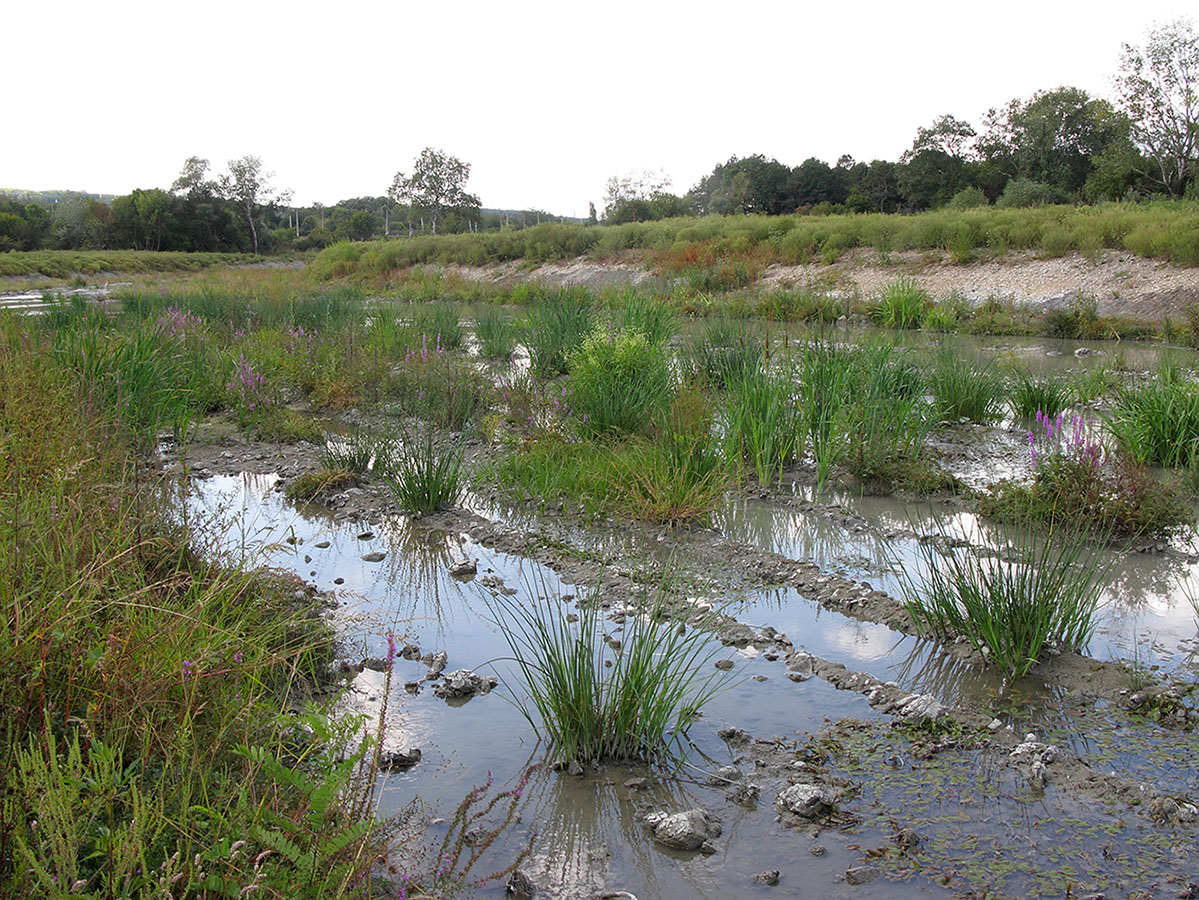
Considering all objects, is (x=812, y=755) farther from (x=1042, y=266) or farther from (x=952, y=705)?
(x=1042, y=266)

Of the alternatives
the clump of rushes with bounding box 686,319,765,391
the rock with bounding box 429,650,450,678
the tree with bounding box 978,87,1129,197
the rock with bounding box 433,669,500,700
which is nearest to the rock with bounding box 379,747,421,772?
the rock with bounding box 433,669,500,700

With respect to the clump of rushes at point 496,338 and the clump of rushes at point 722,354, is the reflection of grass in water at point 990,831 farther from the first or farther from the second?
the clump of rushes at point 496,338

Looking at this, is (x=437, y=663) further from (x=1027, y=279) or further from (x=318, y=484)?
(x=1027, y=279)

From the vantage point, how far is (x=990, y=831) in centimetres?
253

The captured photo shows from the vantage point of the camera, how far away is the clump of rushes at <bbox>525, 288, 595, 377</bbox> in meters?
10.1

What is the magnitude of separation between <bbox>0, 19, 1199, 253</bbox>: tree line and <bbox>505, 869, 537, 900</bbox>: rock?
32.1m

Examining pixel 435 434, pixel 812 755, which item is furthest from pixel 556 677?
pixel 435 434

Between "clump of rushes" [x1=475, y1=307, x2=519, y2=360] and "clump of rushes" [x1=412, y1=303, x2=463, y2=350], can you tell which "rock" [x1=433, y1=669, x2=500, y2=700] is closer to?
"clump of rushes" [x1=412, y1=303, x2=463, y2=350]

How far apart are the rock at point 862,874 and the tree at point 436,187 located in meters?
67.6

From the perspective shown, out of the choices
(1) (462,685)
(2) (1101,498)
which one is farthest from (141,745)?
(2) (1101,498)

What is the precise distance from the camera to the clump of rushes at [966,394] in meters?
8.14

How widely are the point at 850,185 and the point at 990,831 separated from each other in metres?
59.2

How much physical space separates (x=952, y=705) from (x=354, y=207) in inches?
5153

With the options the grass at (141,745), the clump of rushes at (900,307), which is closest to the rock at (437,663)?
the grass at (141,745)
